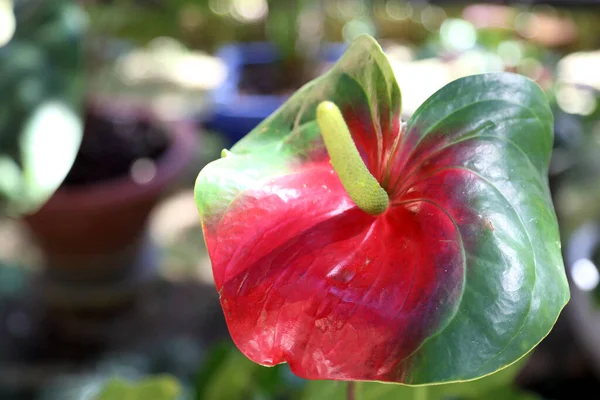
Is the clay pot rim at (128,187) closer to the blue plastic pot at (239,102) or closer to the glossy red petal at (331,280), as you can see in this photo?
the blue plastic pot at (239,102)

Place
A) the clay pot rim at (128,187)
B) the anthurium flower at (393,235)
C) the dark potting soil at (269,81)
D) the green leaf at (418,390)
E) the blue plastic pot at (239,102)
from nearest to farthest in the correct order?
the anthurium flower at (393,235) < the green leaf at (418,390) < the clay pot rim at (128,187) < the blue plastic pot at (239,102) < the dark potting soil at (269,81)

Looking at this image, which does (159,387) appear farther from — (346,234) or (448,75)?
(448,75)

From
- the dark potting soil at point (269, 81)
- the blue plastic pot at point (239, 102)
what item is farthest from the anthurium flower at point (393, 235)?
the dark potting soil at point (269, 81)

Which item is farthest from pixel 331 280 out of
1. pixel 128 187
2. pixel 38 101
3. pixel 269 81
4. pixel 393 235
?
pixel 269 81

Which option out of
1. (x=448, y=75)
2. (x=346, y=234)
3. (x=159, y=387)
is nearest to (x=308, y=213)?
(x=346, y=234)

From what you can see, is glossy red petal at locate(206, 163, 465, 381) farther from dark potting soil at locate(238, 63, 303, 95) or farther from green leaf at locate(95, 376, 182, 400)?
dark potting soil at locate(238, 63, 303, 95)

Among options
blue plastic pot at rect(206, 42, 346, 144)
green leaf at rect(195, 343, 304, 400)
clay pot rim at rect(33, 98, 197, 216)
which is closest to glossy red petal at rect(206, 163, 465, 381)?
green leaf at rect(195, 343, 304, 400)
